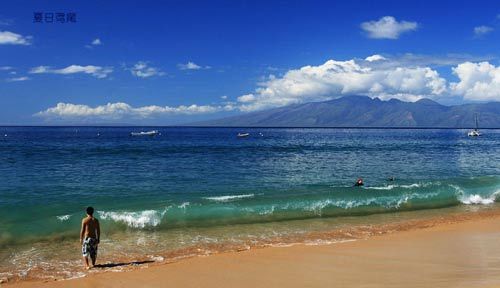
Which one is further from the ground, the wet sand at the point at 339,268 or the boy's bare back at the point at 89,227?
the boy's bare back at the point at 89,227

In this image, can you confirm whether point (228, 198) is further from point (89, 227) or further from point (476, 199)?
point (476, 199)

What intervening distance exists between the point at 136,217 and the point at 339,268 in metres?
10.5

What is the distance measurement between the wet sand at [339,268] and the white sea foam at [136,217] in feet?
20.7

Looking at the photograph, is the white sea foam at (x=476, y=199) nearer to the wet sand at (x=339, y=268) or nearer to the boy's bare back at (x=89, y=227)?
the wet sand at (x=339, y=268)

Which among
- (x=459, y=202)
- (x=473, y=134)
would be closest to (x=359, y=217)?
(x=459, y=202)

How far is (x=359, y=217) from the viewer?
2222 centimetres

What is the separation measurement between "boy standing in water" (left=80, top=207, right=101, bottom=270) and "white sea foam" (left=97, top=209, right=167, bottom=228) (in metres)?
6.05

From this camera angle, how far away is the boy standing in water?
A: 13.0 metres

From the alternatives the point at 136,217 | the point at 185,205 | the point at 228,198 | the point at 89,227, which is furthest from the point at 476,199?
the point at 89,227

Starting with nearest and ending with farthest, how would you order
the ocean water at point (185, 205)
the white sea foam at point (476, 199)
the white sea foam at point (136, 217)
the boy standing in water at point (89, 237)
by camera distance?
the boy standing in water at point (89, 237)
the ocean water at point (185, 205)
the white sea foam at point (136, 217)
the white sea foam at point (476, 199)

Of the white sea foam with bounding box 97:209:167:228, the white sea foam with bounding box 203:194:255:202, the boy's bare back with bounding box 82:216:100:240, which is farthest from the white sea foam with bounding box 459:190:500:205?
the boy's bare back with bounding box 82:216:100:240

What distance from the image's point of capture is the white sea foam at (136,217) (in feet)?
64.1

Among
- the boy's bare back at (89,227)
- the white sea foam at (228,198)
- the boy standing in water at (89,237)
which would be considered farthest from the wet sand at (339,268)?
the white sea foam at (228,198)

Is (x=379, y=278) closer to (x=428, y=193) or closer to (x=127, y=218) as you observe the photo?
(x=127, y=218)
